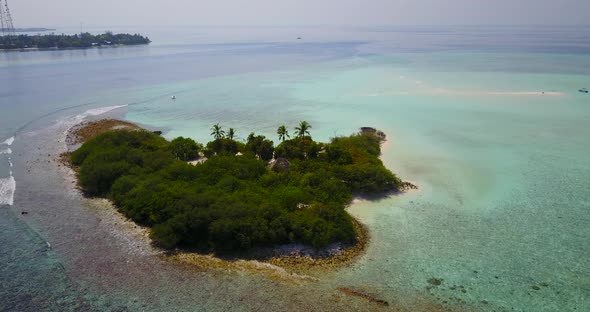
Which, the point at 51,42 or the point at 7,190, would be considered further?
the point at 51,42

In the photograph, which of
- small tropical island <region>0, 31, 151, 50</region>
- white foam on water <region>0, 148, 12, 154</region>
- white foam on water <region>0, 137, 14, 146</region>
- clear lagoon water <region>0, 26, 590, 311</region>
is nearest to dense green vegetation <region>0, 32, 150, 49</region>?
small tropical island <region>0, 31, 151, 50</region>

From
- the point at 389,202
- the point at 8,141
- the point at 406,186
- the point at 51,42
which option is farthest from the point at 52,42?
the point at 389,202

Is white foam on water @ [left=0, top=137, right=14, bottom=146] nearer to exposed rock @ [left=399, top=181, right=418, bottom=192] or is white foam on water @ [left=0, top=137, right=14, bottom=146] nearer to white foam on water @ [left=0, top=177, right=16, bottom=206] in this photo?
white foam on water @ [left=0, top=177, right=16, bottom=206]

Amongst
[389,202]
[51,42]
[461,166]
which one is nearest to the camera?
[389,202]

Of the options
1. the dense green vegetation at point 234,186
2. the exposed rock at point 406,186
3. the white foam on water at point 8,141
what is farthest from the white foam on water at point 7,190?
the exposed rock at point 406,186

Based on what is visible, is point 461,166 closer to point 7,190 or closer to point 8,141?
point 7,190

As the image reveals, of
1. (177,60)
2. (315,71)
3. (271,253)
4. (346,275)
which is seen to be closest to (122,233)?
(271,253)
